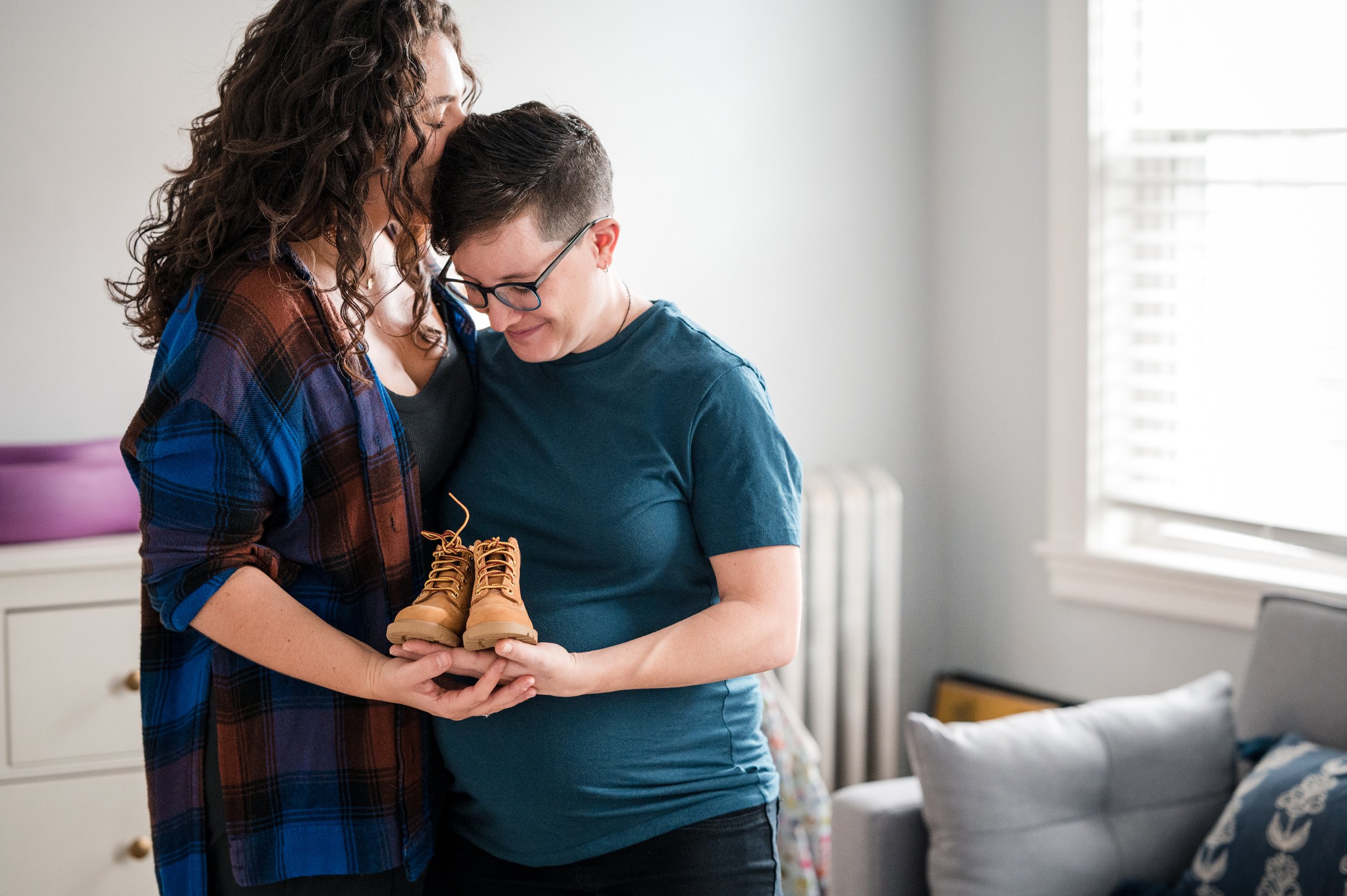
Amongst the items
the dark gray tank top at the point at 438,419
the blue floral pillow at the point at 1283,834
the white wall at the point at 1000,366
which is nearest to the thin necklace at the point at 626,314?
the dark gray tank top at the point at 438,419

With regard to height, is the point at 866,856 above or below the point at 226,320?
below

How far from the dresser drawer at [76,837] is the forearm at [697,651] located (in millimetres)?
1106

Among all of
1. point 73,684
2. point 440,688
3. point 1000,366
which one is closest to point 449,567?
point 440,688

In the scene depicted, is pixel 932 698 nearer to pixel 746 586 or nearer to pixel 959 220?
pixel 959 220

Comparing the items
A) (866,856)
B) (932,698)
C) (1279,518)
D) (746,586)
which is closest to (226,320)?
(746,586)

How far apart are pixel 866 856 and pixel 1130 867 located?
0.39 m

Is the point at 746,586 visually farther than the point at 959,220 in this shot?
No

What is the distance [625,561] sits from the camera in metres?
1.21

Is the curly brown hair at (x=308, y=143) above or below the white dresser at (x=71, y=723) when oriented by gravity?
above

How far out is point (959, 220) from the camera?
284cm

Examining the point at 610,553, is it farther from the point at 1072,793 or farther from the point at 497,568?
the point at 1072,793

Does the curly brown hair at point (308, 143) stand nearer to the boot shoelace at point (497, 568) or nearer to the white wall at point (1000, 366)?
the boot shoelace at point (497, 568)

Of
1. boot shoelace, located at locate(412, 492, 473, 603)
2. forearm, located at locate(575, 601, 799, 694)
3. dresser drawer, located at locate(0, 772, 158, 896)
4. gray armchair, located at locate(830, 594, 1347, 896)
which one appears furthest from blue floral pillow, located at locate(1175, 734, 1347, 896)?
dresser drawer, located at locate(0, 772, 158, 896)

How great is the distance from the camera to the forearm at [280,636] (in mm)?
1095
